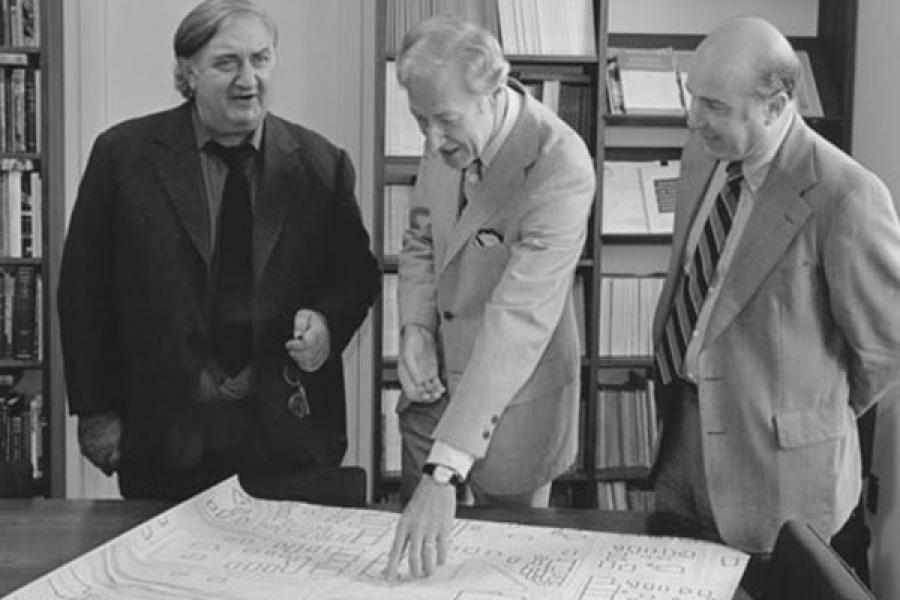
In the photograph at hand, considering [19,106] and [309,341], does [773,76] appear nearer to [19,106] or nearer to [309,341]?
[309,341]

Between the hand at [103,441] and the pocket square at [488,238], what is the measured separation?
103 cm

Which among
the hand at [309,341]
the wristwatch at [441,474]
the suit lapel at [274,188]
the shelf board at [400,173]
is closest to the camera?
the wristwatch at [441,474]

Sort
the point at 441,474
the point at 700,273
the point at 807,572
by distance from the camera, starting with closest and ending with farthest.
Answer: the point at 807,572
the point at 441,474
the point at 700,273

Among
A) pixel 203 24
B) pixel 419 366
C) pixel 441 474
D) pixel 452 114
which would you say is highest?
pixel 203 24

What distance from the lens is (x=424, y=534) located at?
177cm

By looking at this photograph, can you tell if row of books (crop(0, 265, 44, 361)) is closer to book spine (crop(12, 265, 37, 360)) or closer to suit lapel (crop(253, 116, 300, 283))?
book spine (crop(12, 265, 37, 360))

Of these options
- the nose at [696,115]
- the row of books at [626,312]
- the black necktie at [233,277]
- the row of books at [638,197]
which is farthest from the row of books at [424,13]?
the nose at [696,115]

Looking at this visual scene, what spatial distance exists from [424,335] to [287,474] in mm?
371

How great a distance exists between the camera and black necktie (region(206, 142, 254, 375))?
2.66 meters

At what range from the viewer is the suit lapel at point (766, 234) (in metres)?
2.10

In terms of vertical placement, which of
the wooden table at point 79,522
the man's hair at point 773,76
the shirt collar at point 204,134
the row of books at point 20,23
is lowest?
the wooden table at point 79,522

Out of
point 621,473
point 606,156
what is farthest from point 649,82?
point 621,473

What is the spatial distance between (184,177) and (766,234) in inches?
49.8

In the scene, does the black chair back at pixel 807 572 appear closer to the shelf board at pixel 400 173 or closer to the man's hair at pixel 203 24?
the man's hair at pixel 203 24
